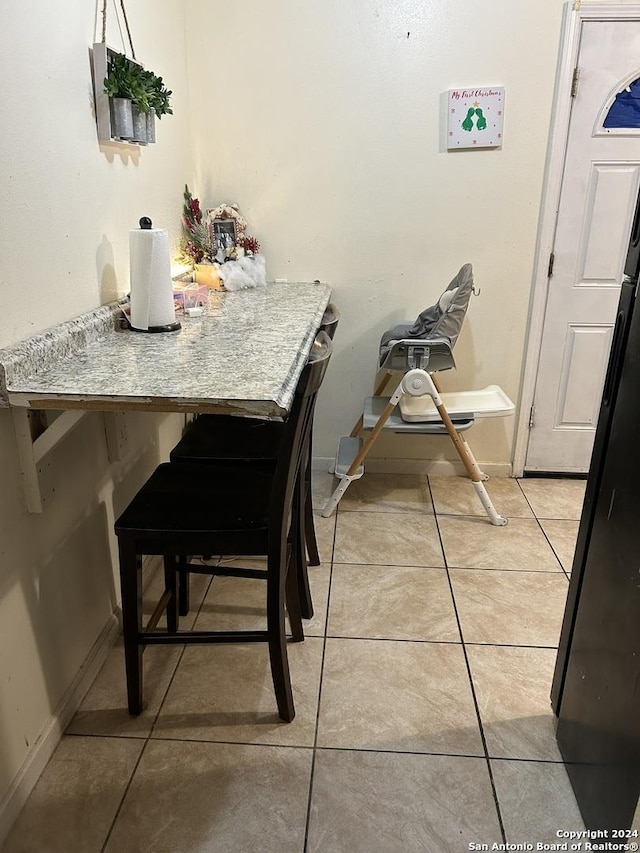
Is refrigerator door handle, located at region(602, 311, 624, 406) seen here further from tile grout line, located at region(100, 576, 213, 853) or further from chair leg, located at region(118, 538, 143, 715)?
tile grout line, located at region(100, 576, 213, 853)

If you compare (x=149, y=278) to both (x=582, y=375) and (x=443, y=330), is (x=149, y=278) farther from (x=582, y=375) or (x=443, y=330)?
(x=582, y=375)

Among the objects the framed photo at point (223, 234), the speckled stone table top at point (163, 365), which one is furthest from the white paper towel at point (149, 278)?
the framed photo at point (223, 234)

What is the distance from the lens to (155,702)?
165 centimetres

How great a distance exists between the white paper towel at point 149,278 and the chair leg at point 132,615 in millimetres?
650

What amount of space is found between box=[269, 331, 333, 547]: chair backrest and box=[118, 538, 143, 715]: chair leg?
359 mm

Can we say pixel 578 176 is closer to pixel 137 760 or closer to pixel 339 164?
pixel 339 164

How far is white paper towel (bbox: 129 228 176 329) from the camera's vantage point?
66.2 inches

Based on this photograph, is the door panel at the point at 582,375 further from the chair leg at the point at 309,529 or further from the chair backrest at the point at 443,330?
the chair leg at the point at 309,529

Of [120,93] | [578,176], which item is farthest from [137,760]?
[578,176]

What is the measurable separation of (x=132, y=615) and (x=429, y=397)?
1552 millimetres

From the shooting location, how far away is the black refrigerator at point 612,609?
1119mm

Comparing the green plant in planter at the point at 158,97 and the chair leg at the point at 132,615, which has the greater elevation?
the green plant in planter at the point at 158,97

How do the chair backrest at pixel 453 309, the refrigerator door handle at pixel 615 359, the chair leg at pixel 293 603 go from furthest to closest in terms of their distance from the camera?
the chair backrest at pixel 453 309
the chair leg at pixel 293 603
the refrigerator door handle at pixel 615 359

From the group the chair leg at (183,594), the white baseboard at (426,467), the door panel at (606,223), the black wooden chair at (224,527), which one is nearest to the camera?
the black wooden chair at (224,527)
